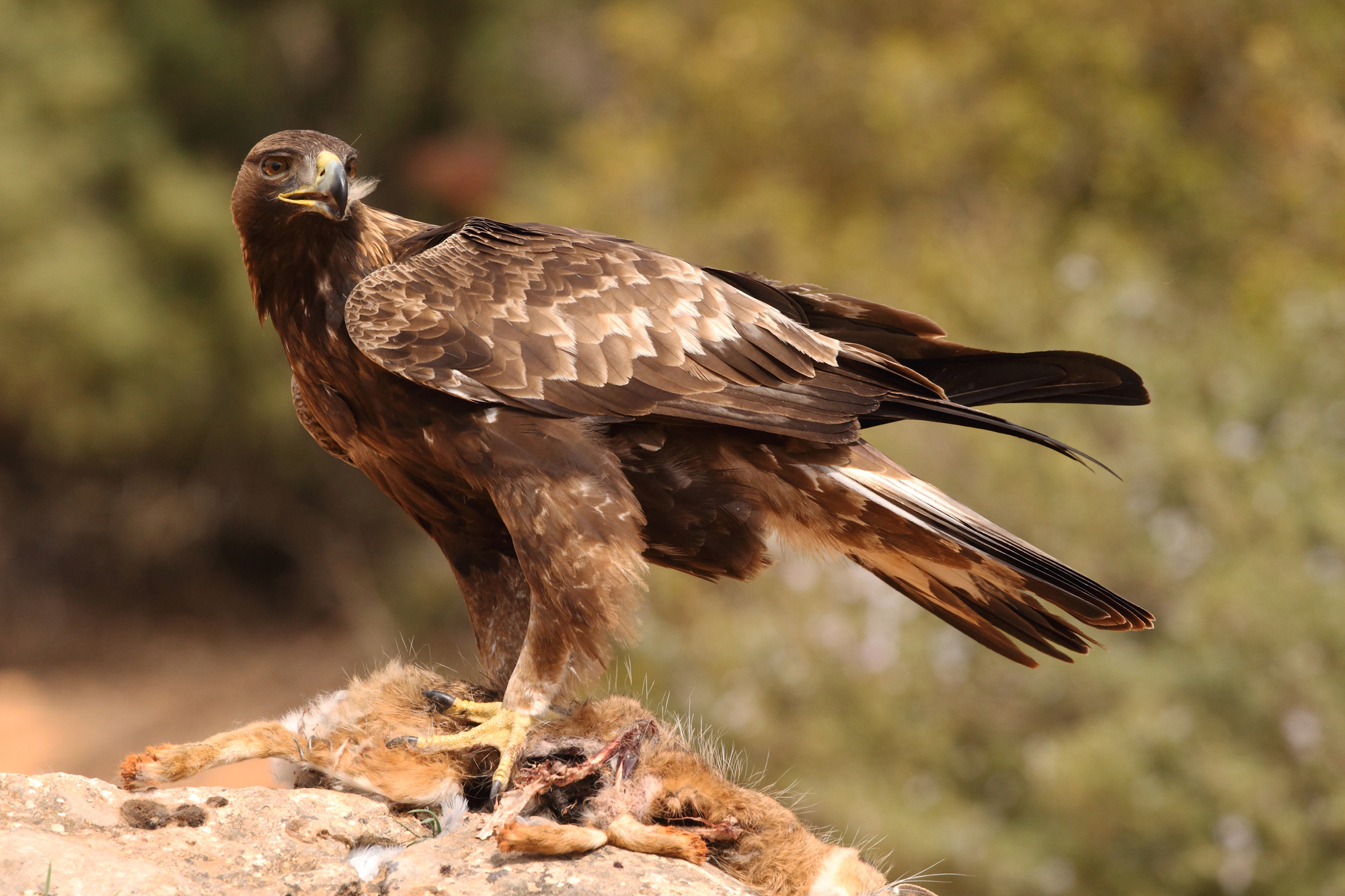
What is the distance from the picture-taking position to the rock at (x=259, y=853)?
2.64 m

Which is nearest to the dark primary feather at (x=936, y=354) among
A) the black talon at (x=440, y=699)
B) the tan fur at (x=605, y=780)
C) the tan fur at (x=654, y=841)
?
the tan fur at (x=605, y=780)

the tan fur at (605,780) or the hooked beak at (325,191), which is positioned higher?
the hooked beak at (325,191)

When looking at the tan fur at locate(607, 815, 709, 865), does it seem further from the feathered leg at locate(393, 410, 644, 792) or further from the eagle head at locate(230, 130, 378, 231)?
the eagle head at locate(230, 130, 378, 231)

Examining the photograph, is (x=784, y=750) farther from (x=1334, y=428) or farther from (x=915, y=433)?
(x=1334, y=428)

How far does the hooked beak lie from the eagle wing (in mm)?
221

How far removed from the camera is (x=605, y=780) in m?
3.04

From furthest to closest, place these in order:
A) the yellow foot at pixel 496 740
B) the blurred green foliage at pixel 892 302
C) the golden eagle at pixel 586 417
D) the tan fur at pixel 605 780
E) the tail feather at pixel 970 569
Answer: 1. the blurred green foliage at pixel 892 302
2. the tail feather at pixel 970 569
3. the golden eagle at pixel 586 417
4. the yellow foot at pixel 496 740
5. the tan fur at pixel 605 780

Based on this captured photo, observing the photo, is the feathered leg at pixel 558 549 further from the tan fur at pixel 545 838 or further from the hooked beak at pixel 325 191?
the hooked beak at pixel 325 191

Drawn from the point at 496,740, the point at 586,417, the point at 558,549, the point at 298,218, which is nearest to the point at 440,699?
the point at 496,740

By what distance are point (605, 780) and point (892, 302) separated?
11081 millimetres

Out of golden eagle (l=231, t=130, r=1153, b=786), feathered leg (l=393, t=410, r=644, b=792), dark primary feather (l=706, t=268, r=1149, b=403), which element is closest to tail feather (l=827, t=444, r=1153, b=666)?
golden eagle (l=231, t=130, r=1153, b=786)

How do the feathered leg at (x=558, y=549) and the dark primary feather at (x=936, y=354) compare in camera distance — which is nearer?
the feathered leg at (x=558, y=549)

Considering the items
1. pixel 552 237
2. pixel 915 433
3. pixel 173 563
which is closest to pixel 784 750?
pixel 915 433

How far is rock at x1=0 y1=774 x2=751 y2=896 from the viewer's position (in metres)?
2.64
